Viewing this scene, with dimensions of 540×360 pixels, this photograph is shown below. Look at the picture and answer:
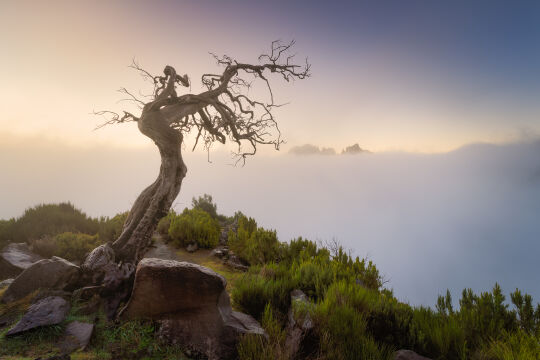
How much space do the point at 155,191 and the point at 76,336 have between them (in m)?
3.43

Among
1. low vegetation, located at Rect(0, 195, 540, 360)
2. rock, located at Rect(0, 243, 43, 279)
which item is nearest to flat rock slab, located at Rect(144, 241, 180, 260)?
rock, located at Rect(0, 243, 43, 279)

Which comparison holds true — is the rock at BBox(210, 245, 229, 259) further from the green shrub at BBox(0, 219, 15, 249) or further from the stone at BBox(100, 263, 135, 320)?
the green shrub at BBox(0, 219, 15, 249)

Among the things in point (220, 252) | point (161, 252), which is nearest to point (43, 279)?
point (161, 252)

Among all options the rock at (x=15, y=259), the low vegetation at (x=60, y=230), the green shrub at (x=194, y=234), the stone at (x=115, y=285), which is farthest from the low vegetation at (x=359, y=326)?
the low vegetation at (x=60, y=230)

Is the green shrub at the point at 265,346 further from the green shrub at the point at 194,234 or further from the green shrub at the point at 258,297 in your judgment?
the green shrub at the point at 194,234

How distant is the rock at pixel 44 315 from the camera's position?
3.58 meters

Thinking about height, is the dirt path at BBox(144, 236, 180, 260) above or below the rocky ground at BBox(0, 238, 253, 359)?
below

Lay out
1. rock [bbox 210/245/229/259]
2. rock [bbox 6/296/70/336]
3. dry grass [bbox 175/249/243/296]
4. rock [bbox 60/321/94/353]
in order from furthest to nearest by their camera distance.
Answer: rock [bbox 210/245/229/259] → dry grass [bbox 175/249/243/296] → rock [bbox 6/296/70/336] → rock [bbox 60/321/94/353]

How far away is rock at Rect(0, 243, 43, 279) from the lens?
683 centimetres

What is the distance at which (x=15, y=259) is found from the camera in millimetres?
7254

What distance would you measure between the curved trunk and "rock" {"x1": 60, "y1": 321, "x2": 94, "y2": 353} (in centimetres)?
194

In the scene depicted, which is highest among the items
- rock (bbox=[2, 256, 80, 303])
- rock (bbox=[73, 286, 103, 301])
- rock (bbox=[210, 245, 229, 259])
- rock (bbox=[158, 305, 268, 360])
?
rock (bbox=[2, 256, 80, 303])

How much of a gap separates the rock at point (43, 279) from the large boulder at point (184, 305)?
1710 millimetres

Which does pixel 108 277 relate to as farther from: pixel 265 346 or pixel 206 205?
pixel 206 205
